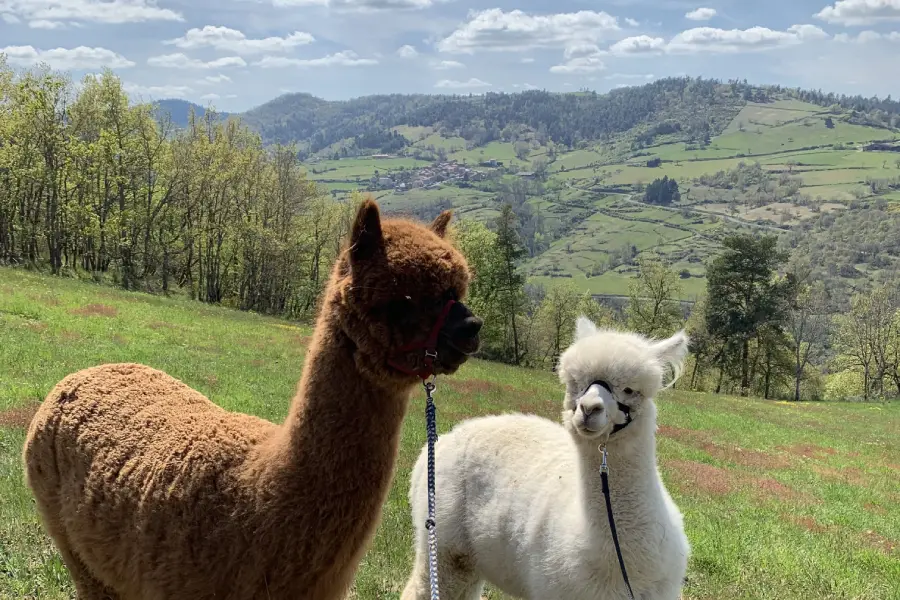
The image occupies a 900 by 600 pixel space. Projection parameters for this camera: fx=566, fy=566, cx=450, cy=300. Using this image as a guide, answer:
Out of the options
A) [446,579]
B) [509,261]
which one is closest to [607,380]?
[446,579]

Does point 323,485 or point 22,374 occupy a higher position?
point 323,485

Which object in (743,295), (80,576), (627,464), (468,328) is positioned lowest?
(743,295)

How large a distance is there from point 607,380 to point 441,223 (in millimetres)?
1413

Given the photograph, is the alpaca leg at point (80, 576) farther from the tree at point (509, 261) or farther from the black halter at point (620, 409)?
the tree at point (509, 261)

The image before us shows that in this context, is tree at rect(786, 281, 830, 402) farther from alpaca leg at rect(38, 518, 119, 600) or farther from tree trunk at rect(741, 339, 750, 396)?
alpaca leg at rect(38, 518, 119, 600)

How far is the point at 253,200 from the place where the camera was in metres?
48.1

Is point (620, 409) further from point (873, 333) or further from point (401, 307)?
point (873, 333)

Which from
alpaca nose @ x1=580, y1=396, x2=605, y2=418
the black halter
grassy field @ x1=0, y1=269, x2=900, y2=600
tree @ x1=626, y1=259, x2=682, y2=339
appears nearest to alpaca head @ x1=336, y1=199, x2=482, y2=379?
alpaca nose @ x1=580, y1=396, x2=605, y2=418

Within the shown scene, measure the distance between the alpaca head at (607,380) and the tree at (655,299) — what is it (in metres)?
53.9

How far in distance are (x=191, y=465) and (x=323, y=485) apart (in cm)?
82

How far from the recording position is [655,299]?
5616cm

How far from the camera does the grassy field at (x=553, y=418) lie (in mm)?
5688

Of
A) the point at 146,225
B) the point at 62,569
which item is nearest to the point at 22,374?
the point at 62,569

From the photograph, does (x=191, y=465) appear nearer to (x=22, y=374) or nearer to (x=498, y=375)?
(x=22, y=374)
